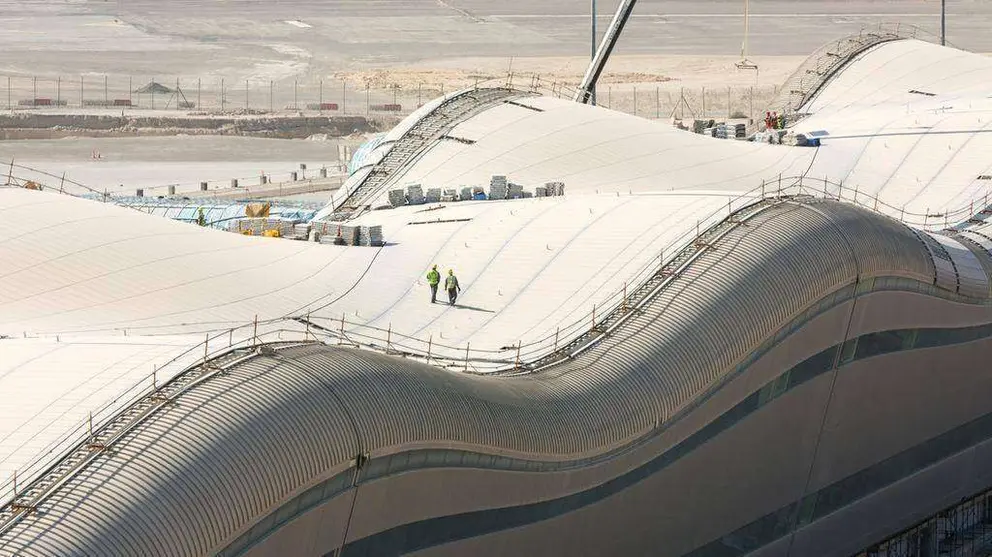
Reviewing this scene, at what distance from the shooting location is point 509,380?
45375 millimetres

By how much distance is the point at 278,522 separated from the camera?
1404 inches

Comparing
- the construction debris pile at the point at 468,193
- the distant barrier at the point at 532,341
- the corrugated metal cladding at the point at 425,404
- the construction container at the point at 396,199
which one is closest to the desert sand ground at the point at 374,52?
the construction container at the point at 396,199

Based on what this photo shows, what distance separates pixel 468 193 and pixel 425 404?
33778mm

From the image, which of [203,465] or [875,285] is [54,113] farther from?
[203,465]

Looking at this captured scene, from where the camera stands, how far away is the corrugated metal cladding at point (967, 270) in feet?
195

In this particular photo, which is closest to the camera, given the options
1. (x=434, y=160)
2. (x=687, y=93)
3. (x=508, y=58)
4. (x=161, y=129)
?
(x=434, y=160)

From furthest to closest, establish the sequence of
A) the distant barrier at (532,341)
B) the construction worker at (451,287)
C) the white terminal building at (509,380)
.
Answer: the construction worker at (451,287), the distant barrier at (532,341), the white terminal building at (509,380)

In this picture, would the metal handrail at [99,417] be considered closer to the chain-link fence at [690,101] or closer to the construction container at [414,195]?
the construction container at [414,195]

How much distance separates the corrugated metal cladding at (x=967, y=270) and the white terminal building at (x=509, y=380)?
0.36 ft

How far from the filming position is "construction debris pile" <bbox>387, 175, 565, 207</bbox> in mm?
72875

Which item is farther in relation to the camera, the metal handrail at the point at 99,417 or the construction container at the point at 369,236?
the construction container at the point at 369,236

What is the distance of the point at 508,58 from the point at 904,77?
6128 centimetres

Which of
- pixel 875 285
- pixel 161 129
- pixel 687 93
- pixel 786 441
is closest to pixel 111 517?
pixel 786 441

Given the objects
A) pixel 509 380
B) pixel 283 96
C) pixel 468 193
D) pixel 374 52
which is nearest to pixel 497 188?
pixel 468 193
